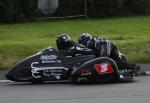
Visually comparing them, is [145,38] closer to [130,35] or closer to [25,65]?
[130,35]

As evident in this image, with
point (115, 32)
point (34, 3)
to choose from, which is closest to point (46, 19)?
point (34, 3)

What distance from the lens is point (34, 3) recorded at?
32781mm

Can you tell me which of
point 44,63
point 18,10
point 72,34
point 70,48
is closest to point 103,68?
point 70,48

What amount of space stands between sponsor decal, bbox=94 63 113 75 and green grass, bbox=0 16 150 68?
407 centimetres

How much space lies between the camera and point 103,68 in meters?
17.1

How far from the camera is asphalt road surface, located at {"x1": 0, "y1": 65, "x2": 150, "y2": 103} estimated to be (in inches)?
558

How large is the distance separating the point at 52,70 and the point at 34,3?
15.9m

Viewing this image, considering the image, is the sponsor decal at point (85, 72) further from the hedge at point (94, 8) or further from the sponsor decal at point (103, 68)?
the hedge at point (94, 8)

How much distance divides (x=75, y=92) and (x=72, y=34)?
37.5ft

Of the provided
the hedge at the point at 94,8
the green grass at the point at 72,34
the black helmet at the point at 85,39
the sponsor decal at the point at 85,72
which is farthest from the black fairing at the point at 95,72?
the hedge at the point at 94,8

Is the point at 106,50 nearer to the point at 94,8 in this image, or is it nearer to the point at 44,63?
the point at 44,63

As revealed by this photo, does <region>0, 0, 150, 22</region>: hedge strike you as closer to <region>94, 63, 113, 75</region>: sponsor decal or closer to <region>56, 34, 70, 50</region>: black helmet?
<region>56, 34, 70, 50</region>: black helmet

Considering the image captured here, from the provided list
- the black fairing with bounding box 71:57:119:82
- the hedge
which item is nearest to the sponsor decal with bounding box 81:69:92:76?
the black fairing with bounding box 71:57:119:82

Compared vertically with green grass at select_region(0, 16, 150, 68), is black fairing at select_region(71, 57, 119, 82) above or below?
below
